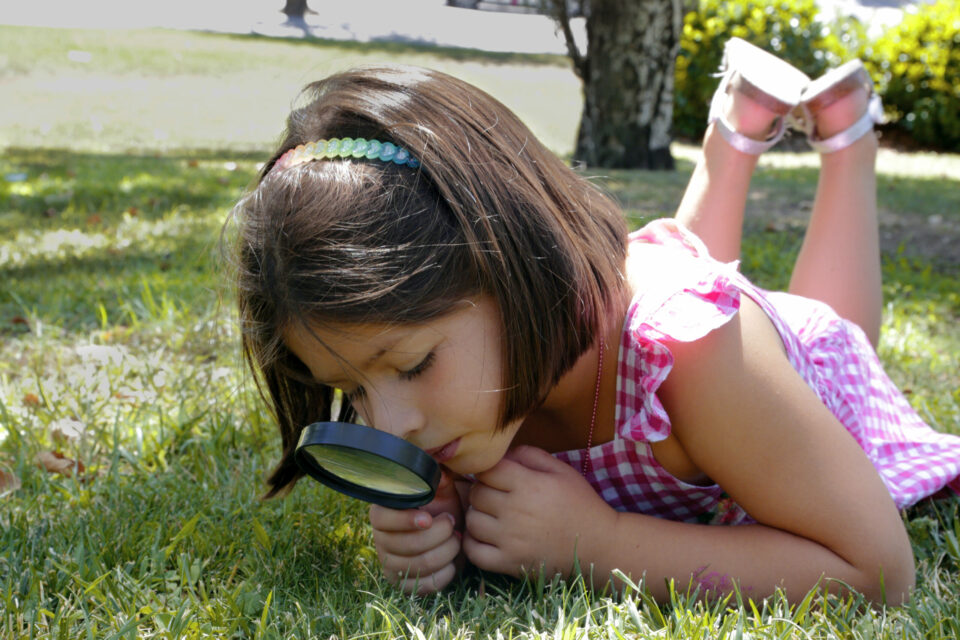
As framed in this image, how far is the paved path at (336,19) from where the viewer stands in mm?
22312

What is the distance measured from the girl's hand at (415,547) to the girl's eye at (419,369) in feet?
1.08

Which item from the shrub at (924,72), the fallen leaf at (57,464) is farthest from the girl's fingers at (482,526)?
the shrub at (924,72)

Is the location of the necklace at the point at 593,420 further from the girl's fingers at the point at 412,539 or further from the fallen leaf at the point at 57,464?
the fallen leaf at the point at 57,464

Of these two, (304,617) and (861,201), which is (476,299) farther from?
(861,201)

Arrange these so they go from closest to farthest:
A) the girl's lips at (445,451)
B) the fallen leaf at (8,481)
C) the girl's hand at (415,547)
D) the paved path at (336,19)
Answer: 1. the girl's lips at (445,451)
2. the girl's hand at (415,547)
3. the fallen leaf at (8,481)
4. the paved path at (336,19)

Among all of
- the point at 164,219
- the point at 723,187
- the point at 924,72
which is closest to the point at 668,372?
the point at 723,187

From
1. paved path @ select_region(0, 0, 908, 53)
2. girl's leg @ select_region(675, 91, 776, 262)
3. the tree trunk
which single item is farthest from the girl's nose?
paved path @ select_region(0, 0, 908, 53)

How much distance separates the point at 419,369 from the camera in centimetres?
158

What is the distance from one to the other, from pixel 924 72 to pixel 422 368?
413 inches

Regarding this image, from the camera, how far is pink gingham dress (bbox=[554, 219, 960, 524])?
1750mm

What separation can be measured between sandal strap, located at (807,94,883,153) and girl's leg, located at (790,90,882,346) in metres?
0.01

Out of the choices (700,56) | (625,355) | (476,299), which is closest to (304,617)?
(476,299)

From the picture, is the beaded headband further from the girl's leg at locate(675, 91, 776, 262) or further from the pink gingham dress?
the girl's leg at locate(675, 91, 776, 262)

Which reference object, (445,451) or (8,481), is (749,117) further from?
(8,481)
